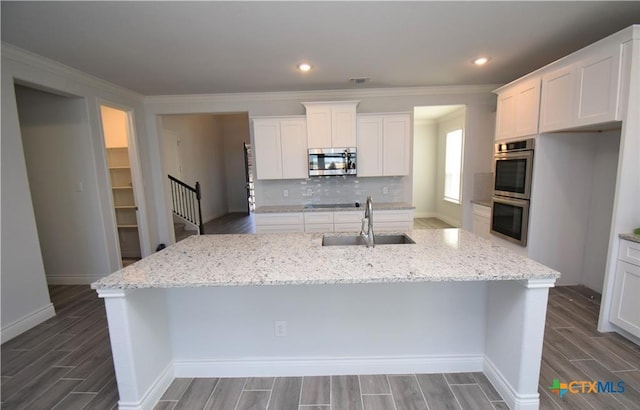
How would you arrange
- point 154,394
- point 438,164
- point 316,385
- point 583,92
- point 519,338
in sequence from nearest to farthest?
point 519,338 < point 154,394 < point 316,385 < point 583,92 < point 438,164

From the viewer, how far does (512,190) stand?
323cm

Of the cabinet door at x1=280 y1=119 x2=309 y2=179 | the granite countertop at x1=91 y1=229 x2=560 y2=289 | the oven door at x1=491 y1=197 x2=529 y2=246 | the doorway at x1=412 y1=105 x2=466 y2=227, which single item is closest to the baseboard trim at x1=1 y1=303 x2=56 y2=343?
the granite countertop at x1=91 y1=229 x2=560 y2=289

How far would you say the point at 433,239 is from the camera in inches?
81.2

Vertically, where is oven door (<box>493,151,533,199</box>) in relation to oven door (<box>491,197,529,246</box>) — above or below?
above

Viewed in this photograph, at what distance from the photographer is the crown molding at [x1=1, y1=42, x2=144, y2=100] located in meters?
2.57

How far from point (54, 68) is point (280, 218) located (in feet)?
9.95

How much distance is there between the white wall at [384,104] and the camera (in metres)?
4.29

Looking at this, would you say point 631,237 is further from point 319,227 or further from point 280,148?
point 280,148

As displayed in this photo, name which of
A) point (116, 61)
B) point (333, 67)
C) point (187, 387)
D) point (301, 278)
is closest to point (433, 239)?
point (301, 278)

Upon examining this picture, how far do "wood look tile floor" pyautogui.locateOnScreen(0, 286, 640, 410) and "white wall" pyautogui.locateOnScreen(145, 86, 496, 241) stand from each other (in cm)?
260

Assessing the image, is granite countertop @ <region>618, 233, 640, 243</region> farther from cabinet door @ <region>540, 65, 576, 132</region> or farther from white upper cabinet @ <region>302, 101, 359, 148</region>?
white upper cabinet @ <region>302, 101, 359, 148</region>

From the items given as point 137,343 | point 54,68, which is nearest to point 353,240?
point 137,343

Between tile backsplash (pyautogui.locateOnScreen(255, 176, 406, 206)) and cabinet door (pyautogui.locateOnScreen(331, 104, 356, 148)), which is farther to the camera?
tile backsplash (pyautogui.locateOnScreen(255, 176, 406, 206))

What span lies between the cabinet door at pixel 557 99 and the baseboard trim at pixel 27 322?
5.42 metres
